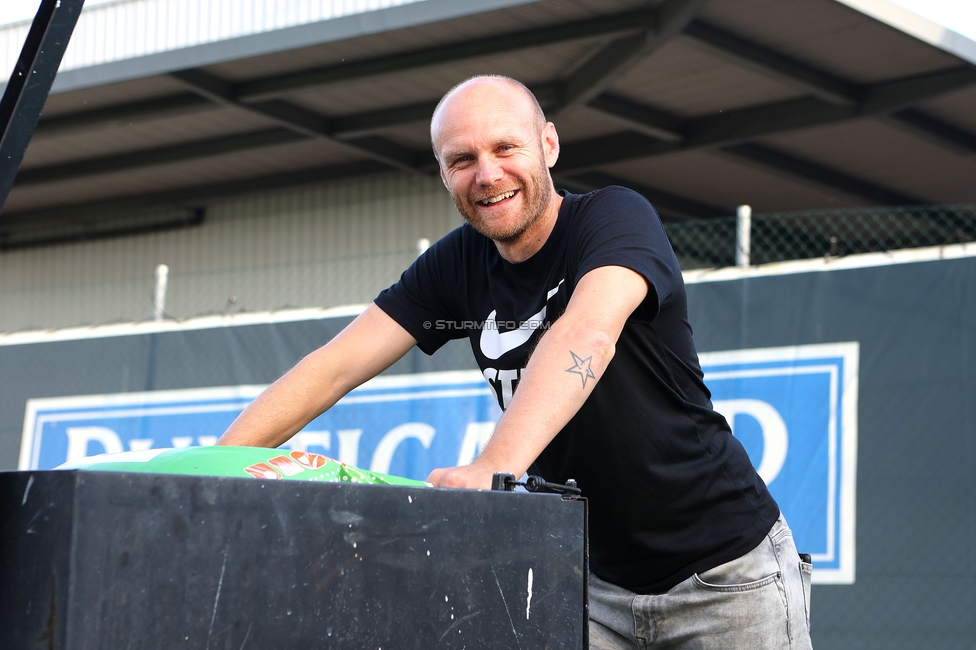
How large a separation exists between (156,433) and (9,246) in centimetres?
920

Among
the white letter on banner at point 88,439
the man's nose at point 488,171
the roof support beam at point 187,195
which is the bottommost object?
the white letter on banner at point 88,439

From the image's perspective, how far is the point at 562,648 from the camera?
1313mm

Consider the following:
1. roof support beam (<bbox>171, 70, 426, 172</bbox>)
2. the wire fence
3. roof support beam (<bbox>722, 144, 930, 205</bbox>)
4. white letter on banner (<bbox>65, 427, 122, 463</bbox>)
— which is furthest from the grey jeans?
roof support beam (<bbox>722, 144, 930, 205</bbox>)

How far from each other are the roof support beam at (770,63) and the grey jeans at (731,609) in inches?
291

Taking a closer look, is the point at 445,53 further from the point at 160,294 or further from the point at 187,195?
the point at 187,195

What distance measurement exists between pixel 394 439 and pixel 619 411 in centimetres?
466

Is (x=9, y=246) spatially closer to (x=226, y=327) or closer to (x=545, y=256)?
(x=226, y=327)

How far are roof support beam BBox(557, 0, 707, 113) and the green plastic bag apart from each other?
7692 millimetres

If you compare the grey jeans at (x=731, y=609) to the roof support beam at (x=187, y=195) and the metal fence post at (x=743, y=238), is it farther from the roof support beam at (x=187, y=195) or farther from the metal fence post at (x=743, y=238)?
the roof support beam at (x=187, y=195)

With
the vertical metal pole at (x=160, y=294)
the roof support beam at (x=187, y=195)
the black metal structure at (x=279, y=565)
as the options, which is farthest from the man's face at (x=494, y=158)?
the roof support beam at (x=187, y=195)

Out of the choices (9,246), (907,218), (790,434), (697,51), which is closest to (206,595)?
(790,434)

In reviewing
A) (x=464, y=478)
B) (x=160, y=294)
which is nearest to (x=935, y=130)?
(x=160, y=294)

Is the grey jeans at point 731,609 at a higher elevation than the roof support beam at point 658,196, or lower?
lower

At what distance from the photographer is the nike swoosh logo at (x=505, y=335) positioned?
2.07 m
